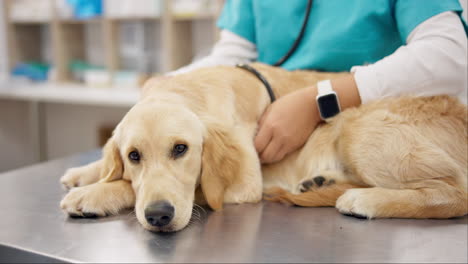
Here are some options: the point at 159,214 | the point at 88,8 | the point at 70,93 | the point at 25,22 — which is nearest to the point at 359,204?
the point at 159,214

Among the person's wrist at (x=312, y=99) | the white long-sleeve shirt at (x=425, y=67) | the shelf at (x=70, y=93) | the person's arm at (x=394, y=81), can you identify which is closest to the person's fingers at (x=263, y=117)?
the person's arm at (x=394, y=81)

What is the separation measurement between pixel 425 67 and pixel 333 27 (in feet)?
1.13

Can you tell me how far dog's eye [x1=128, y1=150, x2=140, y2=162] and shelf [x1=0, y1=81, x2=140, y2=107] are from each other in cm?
207

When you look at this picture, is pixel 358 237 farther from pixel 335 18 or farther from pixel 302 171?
pixel 335 18

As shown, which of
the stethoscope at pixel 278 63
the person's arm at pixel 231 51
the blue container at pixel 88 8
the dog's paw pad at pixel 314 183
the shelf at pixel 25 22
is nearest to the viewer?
the dog's paw pad at pixel 314 183

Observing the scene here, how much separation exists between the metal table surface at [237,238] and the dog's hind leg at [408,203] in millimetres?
22

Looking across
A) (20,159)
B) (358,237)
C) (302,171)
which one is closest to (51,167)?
(302,171)

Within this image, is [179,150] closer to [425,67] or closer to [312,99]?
[312,99]

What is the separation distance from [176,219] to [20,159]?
3790 mm

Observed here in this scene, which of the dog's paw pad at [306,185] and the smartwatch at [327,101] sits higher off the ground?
the smartwatch at [327,101]

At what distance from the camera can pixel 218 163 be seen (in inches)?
40.9

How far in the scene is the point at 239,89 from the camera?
3.92 ft

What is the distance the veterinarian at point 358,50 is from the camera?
3.60 ft

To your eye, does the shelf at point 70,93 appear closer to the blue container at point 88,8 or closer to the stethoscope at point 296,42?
the blue container at point 88,8
